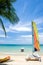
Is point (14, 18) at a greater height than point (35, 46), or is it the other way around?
point (14, 18)

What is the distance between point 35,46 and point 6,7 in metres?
3.88

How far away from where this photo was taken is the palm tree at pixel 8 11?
11650mm

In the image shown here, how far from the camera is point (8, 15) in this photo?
40.3 feet

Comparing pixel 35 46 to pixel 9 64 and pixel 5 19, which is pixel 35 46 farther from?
pixel 5 19

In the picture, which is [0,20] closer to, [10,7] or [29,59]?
[10,7]

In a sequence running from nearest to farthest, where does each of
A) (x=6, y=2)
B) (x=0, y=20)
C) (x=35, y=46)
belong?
(x=6, y=2), (x=0, y=20), (x=35, y=46)

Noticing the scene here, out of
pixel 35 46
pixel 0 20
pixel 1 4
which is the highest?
pixel 1 4

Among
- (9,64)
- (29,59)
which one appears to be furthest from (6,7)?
(29,59)

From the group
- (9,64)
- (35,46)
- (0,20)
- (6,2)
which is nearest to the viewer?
(6,2)

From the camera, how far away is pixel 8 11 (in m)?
12.1

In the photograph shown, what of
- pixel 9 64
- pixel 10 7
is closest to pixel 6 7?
pixel 10 7

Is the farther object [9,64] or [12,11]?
[9,64]

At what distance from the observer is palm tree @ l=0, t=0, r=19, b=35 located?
459 inches

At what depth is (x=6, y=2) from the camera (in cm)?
1156
